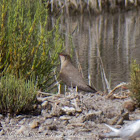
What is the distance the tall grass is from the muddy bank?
2.13 ft

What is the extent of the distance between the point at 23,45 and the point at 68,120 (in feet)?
4.53

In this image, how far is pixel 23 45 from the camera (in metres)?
4.68

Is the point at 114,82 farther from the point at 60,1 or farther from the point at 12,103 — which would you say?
the point at 60,1

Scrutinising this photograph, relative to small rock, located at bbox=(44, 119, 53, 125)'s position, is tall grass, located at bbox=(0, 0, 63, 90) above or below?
above

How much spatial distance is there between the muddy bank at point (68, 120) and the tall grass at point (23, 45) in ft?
2.13

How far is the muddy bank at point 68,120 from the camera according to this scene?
10.7 feet

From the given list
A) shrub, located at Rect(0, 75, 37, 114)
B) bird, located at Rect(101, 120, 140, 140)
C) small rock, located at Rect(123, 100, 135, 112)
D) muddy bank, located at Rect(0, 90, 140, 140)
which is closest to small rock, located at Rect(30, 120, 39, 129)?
muddy bank, located at Rect(0, 90, 140, 140)

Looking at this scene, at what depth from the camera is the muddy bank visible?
10.7 ft

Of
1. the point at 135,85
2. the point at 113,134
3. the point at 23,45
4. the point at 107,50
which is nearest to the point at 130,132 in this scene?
the point at 113,134

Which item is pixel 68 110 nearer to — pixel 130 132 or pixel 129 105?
pixel 129 105

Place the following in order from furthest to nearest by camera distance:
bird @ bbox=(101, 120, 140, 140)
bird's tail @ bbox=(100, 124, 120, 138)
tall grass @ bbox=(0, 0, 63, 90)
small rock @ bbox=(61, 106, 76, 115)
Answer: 1. tall grass @ bbox=(0, 0, 63, 90)
2. small rock @ bbox=(61, 106, 76, 115)
3. bird's tail @ bbox=(100, 124, 120, 138)
4. bird @ bbox=(101, 120, 140, 140)

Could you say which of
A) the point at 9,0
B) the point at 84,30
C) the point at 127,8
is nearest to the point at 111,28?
the point at 84,30

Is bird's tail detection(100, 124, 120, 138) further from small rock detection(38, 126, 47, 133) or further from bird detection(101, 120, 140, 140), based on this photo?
small rock detection(38, 126, 47, 133)

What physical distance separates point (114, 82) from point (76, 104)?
4.40 m
